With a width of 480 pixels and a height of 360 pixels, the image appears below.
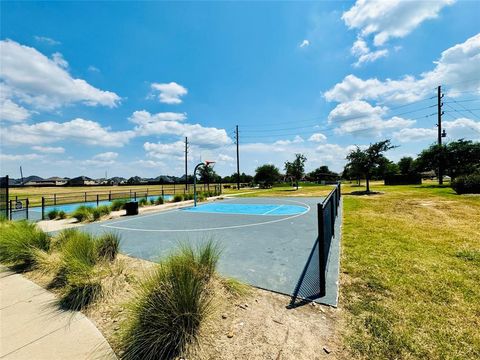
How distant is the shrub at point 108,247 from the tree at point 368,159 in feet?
81.5

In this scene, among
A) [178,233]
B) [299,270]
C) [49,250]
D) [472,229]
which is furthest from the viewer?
[178,233]

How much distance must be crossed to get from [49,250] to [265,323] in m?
5.60

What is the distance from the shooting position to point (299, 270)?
480 cm

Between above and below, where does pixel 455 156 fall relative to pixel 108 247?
above

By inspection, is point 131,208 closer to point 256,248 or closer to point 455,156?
point 256,248

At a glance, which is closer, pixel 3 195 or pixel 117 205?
pixel 3 195

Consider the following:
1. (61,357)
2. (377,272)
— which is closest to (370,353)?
(377,272)

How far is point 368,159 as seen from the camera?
24.7 metres

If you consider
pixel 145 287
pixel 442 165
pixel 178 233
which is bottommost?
pixel 178 233

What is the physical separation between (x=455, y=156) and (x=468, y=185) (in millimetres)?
15643

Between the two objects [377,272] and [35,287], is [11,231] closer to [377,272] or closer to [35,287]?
[35,287]

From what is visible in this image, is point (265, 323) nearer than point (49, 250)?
Yes

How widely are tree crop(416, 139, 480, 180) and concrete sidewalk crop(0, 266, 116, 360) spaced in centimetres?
3840

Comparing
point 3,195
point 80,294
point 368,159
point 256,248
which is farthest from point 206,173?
point 80,294
